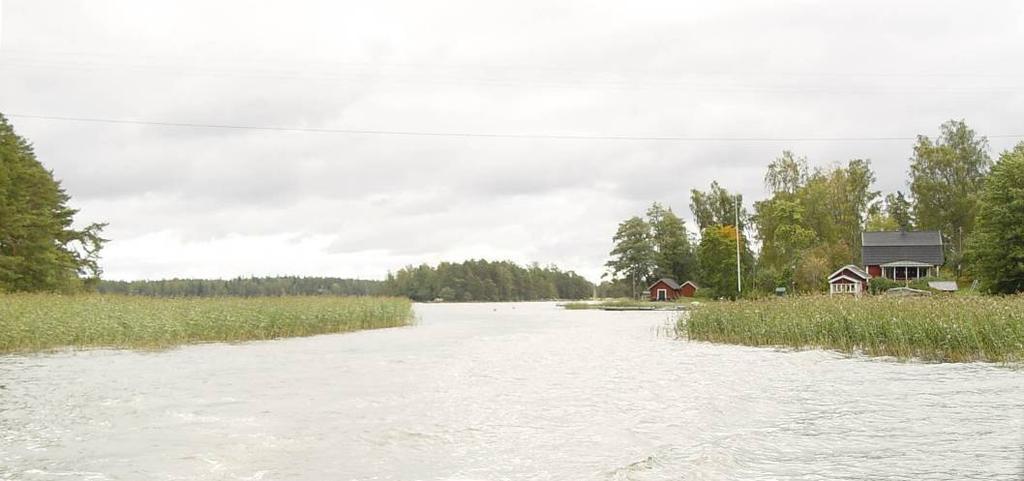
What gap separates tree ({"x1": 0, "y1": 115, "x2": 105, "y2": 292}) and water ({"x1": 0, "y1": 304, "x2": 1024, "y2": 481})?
95.2 ft

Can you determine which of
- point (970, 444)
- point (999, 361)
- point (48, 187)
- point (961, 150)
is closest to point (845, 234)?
point (961, 150)

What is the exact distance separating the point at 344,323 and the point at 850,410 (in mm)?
31304

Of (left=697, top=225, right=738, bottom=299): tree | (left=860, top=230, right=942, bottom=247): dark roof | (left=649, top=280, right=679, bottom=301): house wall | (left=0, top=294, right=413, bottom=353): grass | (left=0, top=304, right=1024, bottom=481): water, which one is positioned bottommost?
(left=0, top=304, right=1024, bottom=481): water

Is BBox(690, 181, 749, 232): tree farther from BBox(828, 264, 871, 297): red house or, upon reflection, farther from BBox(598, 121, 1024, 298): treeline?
BBox(828, 264, 871, 297): red house

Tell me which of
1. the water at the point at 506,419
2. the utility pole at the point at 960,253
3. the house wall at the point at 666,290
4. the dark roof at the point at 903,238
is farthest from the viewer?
the house wall at the point at 666,290

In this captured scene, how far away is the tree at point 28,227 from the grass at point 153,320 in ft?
59.7

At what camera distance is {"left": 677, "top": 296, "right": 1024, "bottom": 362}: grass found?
24.2 metres

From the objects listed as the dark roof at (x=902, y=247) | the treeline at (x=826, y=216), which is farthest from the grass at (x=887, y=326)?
the dark roof at (x=902, y=247)

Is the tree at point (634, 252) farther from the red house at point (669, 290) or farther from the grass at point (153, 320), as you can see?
the grass at point (153, 320)

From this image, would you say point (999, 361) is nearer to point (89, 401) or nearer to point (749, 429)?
point (749, 429)

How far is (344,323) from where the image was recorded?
141ft

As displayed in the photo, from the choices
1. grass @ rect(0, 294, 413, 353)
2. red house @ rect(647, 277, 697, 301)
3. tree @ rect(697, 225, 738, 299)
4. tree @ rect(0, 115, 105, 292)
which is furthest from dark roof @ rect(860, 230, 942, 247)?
tree @ rect(0, 115, 105, 292)

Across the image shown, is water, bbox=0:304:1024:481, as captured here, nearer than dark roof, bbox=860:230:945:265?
Yes

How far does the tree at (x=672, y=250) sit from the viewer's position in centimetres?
11181
